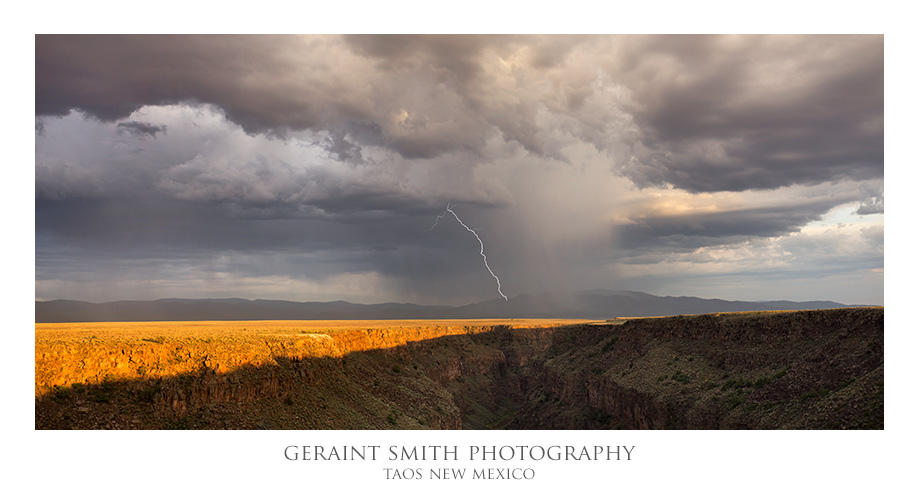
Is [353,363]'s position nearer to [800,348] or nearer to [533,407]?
→ [533,407]

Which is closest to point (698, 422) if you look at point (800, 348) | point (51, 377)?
point (800, 348)

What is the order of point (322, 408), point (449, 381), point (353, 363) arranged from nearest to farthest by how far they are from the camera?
point (322, 408)
point (353, 363)
point (449, 381)

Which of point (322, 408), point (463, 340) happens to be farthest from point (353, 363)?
point (463, 340)
